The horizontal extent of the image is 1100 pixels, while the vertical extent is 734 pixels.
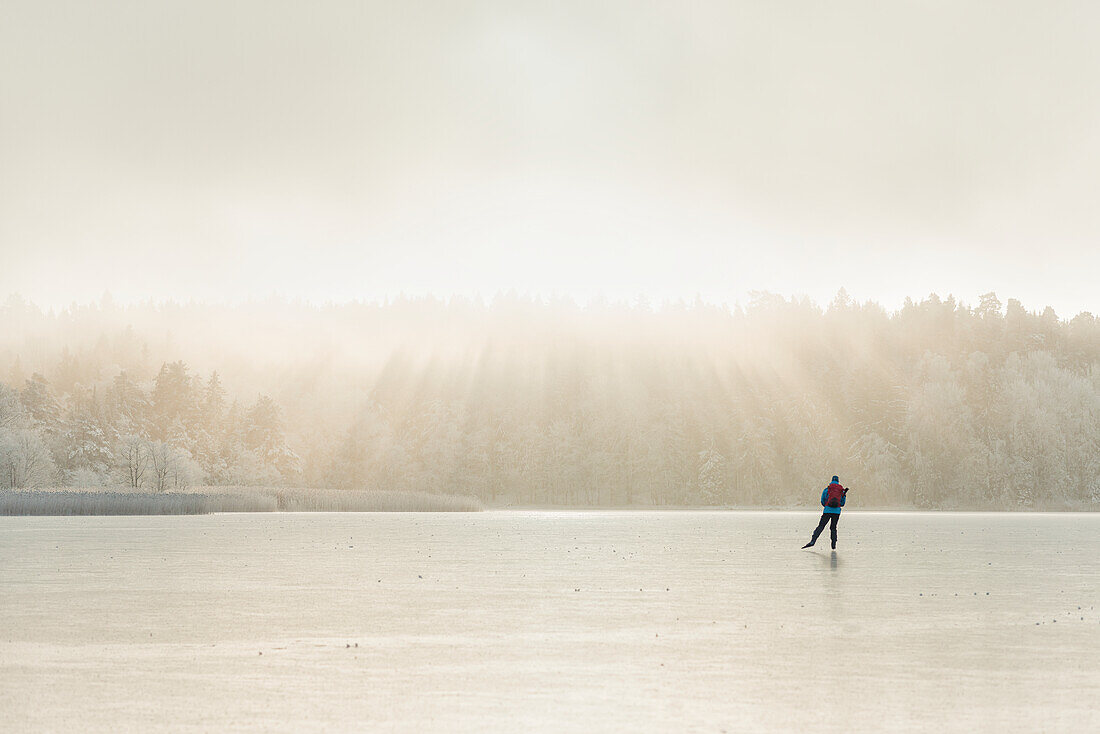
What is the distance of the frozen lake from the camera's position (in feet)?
33.2

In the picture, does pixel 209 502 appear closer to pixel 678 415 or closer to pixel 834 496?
pixel 834 496

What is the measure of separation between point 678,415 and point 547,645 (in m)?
163

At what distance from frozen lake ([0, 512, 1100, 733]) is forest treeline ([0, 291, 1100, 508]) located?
12101 cm

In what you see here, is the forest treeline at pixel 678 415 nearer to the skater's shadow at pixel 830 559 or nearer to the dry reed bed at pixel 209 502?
the dry reed bed at pixel 209 502

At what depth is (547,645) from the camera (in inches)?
555

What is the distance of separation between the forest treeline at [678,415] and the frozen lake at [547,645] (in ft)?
397

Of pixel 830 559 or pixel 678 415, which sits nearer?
pixel 830 559

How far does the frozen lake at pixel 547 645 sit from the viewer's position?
10117 millimetres

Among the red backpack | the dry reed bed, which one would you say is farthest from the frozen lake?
the dry reed bed

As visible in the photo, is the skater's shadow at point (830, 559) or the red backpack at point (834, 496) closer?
the skater's shadow at point (830, 559)

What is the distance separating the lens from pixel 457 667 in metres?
12.5

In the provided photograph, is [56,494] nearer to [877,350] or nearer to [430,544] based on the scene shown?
[430,544]

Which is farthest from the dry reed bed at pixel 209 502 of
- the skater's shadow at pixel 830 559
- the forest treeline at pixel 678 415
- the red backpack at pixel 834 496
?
the forest treeline at pixel 678 415

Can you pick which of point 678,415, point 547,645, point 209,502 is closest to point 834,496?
point 547,645
